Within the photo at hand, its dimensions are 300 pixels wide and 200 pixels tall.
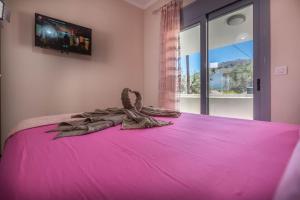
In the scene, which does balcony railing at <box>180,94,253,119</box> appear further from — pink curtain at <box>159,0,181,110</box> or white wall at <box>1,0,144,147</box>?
white wall at <box>1,0,144,147</box>

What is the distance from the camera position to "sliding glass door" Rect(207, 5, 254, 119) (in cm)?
214

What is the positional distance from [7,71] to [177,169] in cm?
252

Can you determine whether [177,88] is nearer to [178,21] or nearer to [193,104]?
[193,104]

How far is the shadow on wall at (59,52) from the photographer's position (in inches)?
86.0

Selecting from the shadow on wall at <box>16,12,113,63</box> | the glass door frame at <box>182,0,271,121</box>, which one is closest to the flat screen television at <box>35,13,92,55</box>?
the shadow on wall at <box>16,12,113,63</box>

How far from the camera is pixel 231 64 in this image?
2354 millimetres

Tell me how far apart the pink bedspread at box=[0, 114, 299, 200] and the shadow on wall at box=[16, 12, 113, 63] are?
2.02m

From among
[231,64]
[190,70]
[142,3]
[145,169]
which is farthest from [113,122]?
[142,3]

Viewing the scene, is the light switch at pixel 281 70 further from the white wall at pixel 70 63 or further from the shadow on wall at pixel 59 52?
the shadow on wall at pixel 59 52

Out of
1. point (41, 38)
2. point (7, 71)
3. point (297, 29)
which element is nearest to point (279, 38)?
point (297, 29)

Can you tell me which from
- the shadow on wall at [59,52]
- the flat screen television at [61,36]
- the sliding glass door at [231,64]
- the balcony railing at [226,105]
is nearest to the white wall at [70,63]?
the shadow on wall at [59,52]

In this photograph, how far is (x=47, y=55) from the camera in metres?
2.37

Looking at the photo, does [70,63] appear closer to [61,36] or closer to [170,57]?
[61,36]

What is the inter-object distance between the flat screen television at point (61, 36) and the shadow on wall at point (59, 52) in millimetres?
105
